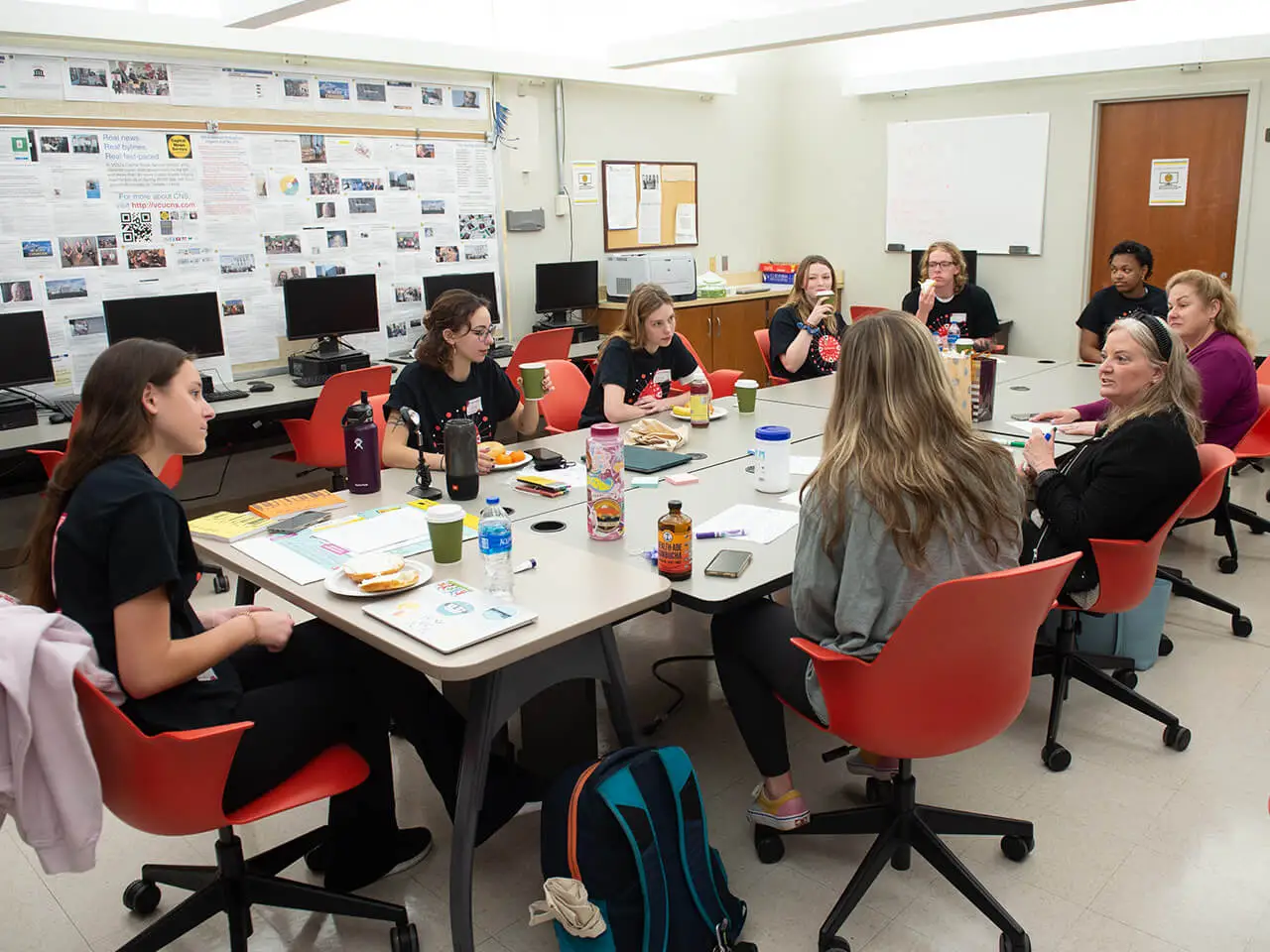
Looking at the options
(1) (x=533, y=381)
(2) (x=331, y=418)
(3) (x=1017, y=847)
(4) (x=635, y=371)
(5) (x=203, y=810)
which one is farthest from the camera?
(2) (x=331, y=418)

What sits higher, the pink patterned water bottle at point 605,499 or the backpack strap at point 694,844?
the pink patterned water bottle at point 605,499

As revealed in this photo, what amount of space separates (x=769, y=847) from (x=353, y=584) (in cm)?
109

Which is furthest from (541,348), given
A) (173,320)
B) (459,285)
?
(173,320)

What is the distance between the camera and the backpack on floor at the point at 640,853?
188cm

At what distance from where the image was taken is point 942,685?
188cm

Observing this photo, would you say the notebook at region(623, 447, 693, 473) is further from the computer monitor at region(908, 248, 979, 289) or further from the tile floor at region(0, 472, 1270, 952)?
the computer monitor at region(908, 248, 979, 289)

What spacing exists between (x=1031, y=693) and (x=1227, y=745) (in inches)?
20.4

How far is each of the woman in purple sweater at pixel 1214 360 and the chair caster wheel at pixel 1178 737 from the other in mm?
1178

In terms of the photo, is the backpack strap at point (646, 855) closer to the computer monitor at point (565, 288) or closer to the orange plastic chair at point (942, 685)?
the orange plastic chair at point (942, 685)

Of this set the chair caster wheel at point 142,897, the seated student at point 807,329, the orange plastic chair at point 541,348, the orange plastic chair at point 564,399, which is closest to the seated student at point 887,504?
the chair caster wheel at point 142,897

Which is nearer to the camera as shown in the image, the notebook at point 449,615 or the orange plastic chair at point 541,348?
the notebook at point 449,615

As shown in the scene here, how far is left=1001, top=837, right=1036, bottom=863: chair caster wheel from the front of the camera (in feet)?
7.48

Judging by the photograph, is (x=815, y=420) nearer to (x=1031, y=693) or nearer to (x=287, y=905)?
(x=1031, y=693)

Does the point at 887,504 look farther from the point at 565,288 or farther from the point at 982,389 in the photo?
the point at 565,288
